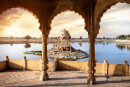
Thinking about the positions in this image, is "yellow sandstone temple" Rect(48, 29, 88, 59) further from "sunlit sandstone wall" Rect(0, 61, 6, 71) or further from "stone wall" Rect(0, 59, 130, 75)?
"sunlit sandstone wall" Rect(0, 61, 6, 71)

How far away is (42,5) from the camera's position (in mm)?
6047

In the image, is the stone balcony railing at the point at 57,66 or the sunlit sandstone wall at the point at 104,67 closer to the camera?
the sunlit sandstone wall at the point at 104,67

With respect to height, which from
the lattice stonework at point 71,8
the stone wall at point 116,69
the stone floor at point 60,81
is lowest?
the stone floor at point 60,81

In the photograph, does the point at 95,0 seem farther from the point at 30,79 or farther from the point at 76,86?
the point at 30,79

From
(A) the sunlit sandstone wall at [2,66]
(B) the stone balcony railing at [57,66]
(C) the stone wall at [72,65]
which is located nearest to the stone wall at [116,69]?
(B) the stone balcony railing at [57,66]

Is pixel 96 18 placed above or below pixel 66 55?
above

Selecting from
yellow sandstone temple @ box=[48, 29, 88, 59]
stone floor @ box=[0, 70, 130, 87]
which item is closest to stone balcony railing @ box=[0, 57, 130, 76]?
stone floor @ box=[0, 70, 130, 87]

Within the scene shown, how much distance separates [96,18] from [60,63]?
146 inches

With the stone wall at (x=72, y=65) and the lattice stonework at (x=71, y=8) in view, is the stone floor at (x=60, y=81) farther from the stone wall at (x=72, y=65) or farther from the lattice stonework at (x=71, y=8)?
the stone wall at (x=72, y=65)

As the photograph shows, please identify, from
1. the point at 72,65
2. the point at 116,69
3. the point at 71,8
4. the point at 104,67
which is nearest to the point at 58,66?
the point at 72,65

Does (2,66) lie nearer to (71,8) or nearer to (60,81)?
(60,81)

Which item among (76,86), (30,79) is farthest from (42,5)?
(76,86)

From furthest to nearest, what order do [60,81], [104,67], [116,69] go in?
1. [104,67]
2. [116,69]
3. [60,81]

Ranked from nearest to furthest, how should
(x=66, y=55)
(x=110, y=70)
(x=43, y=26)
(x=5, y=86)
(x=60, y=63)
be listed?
(x=5, y=86) → (x=43, y=26) → (x=110, y=70) → (x=60, y=63) → (x=66, y=55)
